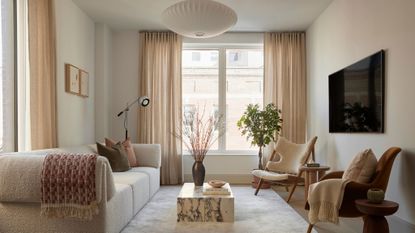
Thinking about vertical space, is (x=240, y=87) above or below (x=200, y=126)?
above

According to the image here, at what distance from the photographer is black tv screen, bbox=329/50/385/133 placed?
3688 millimetres

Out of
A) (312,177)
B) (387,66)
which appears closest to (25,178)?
(312,177)

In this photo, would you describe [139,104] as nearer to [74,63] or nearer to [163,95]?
[163,95]

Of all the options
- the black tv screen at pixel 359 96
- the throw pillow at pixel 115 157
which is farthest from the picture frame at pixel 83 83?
Answer: the black tv screen at pixel 359 96

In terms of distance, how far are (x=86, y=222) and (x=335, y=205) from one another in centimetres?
200

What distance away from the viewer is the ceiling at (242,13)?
511cm

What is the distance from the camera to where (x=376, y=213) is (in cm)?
274

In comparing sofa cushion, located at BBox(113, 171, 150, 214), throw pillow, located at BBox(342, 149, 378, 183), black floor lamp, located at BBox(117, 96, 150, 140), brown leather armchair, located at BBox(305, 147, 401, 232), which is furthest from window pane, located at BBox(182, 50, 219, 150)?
brown leather armchair, located at BBox(305, 147, 401, 232)

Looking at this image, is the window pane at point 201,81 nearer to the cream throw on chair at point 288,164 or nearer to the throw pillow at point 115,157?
the cream throw on chair at point 288,164

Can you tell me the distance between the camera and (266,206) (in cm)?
461

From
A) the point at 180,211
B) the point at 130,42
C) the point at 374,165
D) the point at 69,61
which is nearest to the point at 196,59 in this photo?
the point at 130,42

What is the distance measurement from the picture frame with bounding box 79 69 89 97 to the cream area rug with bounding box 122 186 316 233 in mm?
1840

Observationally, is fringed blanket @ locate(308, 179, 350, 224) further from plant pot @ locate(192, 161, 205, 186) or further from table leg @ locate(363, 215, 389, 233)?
plant pot @ locate(192, 161, 205, 186)

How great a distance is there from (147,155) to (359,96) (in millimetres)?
2938
